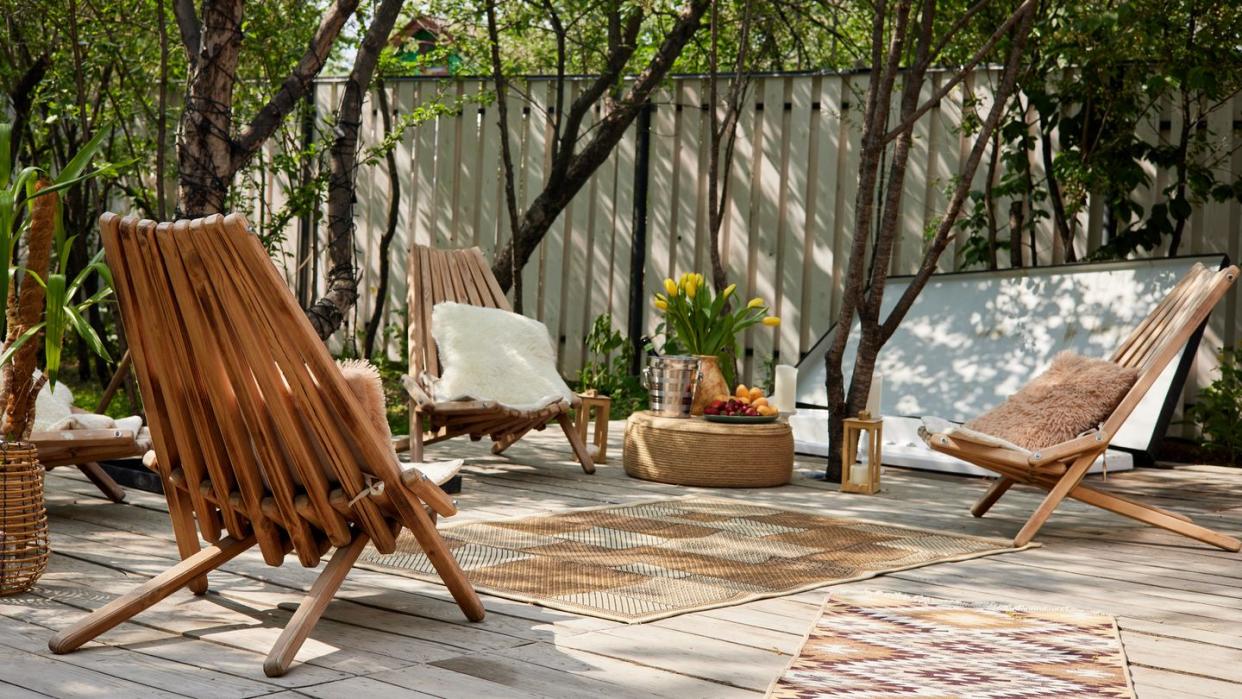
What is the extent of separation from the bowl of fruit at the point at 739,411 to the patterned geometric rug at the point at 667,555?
651 mm

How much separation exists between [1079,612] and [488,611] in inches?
54.9

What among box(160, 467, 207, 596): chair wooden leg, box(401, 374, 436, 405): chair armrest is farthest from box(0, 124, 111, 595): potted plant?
box(401, 374, 436, 405): chair armrest

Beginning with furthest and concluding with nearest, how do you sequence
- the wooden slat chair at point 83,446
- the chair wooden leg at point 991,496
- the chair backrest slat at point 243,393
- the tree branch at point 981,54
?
the tree branch at point 981,54 → the chair wooden leg at point 991,496 → the wooden slat chair at point 83,446 → the chair backrest slat at point 243,393

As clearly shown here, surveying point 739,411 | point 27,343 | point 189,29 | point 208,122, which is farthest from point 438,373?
point 27,343

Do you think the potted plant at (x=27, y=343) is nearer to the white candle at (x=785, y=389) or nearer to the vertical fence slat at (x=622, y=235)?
the white candle at (x=785, y=389)

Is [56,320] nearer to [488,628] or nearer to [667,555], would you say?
[488,628]

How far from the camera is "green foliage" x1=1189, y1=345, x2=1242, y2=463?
617 centimetres

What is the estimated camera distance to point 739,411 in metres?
5.34

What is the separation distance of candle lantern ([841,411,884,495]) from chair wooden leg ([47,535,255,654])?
9.51 ft

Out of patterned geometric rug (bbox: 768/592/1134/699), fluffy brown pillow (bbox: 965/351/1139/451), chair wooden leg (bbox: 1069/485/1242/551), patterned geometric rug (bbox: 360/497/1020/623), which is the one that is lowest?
patterned geometric rug (bbox: 360/497/1020/623)

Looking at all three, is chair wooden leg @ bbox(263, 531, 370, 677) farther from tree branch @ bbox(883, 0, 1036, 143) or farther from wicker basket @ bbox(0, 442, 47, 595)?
tree branch @ bbox(883, 0, 1036, 143)

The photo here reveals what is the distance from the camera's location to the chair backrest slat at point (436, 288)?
18.1 feet

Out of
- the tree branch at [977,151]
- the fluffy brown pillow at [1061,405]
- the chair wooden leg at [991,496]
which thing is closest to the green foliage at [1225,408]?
the tree branch at [977,151]

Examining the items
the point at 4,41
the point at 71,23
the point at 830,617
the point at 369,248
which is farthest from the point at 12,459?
the point at 369,248
